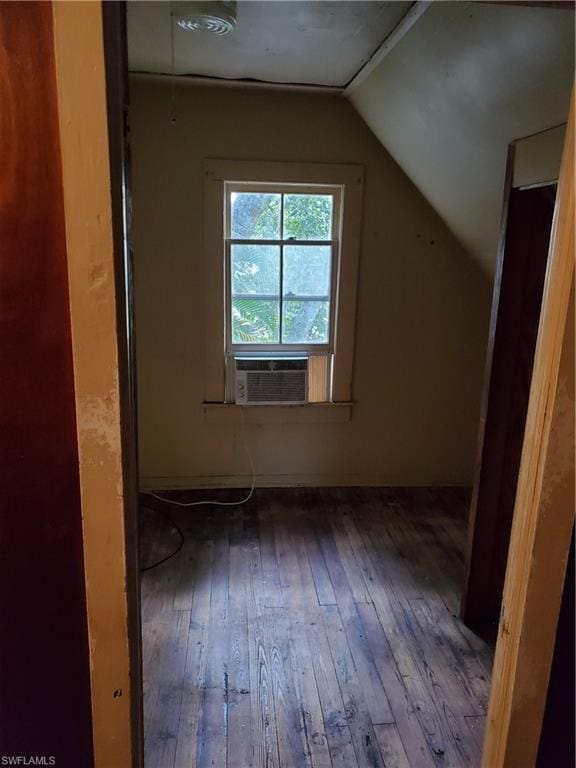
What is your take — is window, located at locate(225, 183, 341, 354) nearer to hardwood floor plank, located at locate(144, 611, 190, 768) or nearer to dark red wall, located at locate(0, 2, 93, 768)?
hardwood floor plank, located at locate(144, 611, 190, 768)

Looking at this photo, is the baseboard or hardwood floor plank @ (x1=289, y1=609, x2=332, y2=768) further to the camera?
the baseboard

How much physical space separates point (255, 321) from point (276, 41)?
1.42 meters

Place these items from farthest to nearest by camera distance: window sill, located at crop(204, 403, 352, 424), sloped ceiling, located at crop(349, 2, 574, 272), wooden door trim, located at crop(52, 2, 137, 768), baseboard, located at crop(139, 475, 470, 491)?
1. baseboard, located at crop(139, 475, 470, 491)
2. window sill, located at crop(204, 403, 352, 424)
3. sloped ceiling, located at crop(349, 2, 574, 272)
4. wooden door trim, located at crop(52, 2, 137, 768)

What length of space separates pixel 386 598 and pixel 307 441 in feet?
3.83

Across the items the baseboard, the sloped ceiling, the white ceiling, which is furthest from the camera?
the baseboard

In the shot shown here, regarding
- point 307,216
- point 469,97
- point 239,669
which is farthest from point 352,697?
point 307,216

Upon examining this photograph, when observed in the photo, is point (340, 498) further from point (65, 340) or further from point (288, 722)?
point (65, 340)

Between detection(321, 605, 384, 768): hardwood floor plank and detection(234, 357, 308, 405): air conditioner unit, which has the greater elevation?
detection(234, 357, 308, 405): air conditioner unit

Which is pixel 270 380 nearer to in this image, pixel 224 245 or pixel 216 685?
pixel 224 245

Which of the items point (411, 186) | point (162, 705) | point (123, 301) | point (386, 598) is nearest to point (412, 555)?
point (386, 598)

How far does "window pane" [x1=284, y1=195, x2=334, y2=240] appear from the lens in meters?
2.96

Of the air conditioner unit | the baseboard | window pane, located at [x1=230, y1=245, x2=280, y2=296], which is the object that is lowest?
the baseboard

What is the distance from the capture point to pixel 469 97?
182cm

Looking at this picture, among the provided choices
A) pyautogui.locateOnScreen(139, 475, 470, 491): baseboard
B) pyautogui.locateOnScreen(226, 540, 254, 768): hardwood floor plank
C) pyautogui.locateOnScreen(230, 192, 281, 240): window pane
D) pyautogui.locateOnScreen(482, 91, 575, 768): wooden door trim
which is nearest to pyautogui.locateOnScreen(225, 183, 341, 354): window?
pyautogui.locateOnScreen(230, 192, 281, 240): window pane
